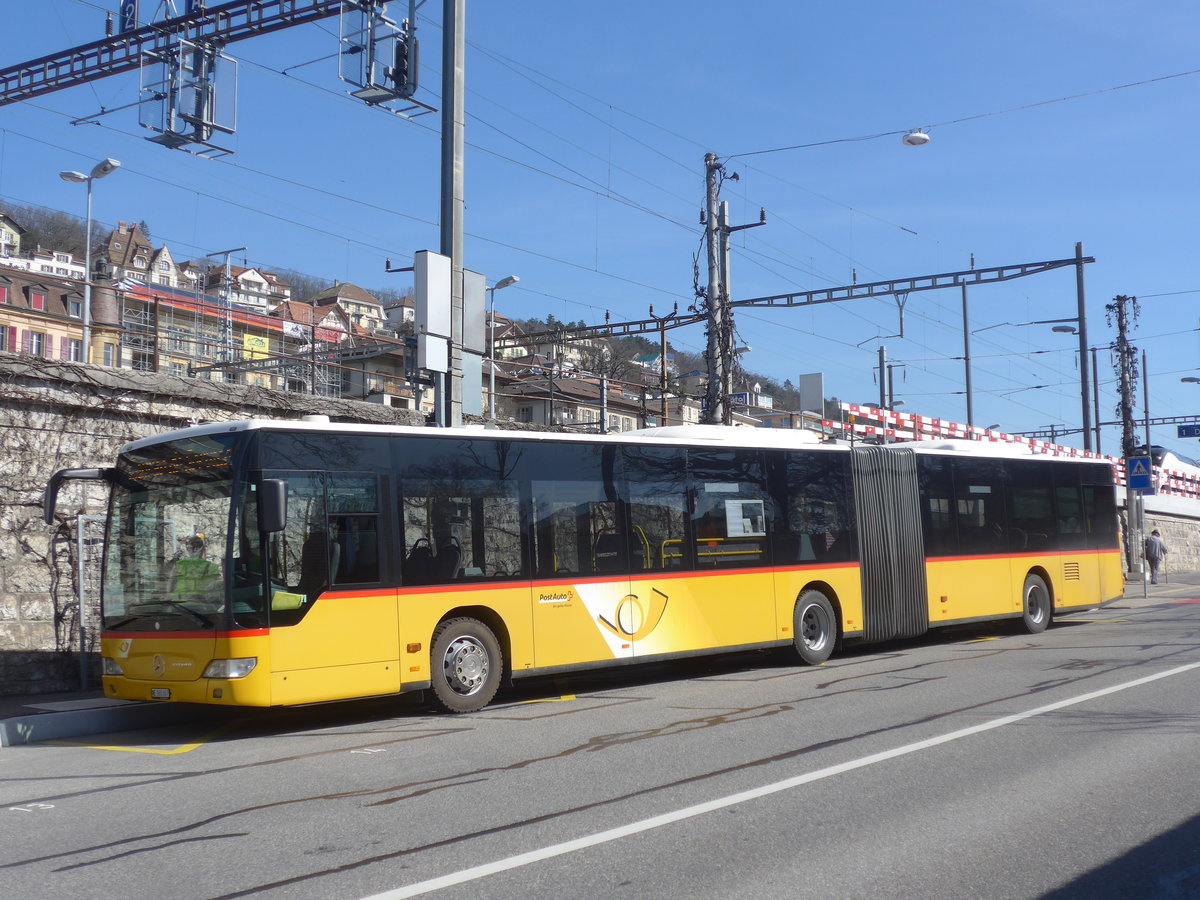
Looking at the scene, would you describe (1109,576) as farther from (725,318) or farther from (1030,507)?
(725,318)

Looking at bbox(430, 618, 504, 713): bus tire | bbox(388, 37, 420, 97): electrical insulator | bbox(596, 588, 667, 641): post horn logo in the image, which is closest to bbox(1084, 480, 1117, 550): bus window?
bbox(596, 588, 667, 641): post horn logo

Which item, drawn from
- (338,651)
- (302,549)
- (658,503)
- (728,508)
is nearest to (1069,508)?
(728,508)

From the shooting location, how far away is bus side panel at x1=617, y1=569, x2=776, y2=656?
Answer: 13.3 meters

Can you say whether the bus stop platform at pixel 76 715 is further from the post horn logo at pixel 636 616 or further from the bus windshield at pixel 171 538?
the post horn logo at pixel 636 616

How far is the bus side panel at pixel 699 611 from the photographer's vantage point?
13.3 meters

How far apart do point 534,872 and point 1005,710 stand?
641 cm

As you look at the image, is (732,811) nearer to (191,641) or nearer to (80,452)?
(191,641)

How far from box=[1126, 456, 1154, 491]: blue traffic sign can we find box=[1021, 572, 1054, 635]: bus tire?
12059 mm

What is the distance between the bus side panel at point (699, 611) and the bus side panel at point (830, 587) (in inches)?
7.2

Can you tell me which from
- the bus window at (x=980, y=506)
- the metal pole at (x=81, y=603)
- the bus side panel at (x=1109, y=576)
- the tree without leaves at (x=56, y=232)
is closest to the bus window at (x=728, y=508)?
the bus window at (x=980, y=506)

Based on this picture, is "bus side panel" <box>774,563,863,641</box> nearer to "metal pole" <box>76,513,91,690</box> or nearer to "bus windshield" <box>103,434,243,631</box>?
"bus windshield" <box>103,434,243,631</box>

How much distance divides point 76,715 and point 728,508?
25.4 ft

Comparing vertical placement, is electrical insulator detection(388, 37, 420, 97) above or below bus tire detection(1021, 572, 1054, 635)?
above

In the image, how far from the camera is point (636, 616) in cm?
1327
